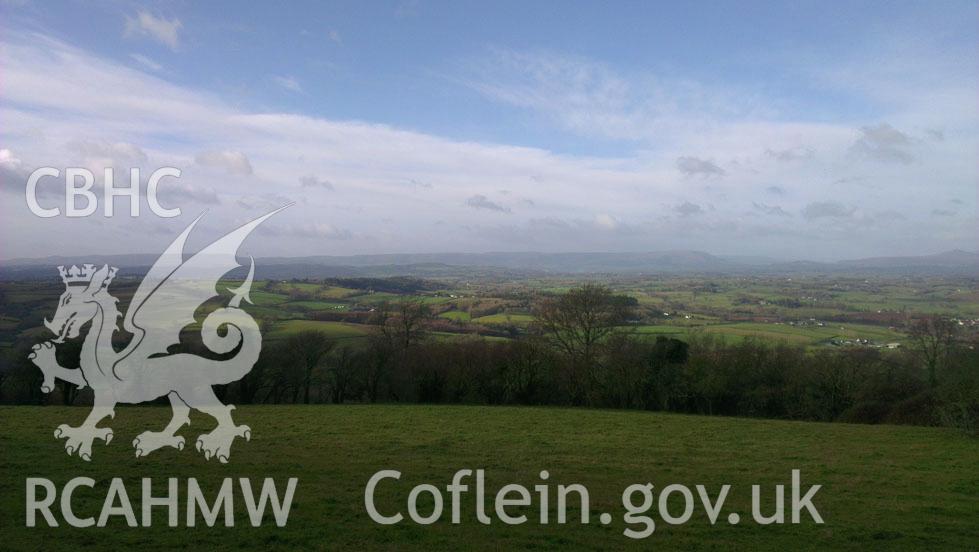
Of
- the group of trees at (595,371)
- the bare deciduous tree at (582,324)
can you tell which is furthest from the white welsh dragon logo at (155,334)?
the bare deciduous tree at (582,324)

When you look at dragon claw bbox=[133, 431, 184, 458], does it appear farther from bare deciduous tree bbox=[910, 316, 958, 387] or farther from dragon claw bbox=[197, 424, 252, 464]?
bare deciduous tree bbox=[910, 316, 958, 387]

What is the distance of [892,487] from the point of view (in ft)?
40.0

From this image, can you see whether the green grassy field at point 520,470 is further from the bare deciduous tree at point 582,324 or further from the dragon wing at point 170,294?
the bare deciduous tree at point 582,324

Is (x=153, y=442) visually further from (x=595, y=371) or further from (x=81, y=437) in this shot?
(x=595, y=371)

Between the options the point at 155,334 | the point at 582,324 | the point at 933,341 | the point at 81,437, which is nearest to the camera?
the point at 155,334

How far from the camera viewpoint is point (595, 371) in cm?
2959

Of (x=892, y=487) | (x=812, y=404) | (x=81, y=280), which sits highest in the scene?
(x=81, y=280)

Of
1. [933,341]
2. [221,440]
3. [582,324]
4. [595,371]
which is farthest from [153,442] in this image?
[933,341]

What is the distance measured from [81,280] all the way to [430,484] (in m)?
8.43

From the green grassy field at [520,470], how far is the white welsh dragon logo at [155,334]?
168 cm

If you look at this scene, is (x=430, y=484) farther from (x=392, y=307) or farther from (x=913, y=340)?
(x=913, y=340)

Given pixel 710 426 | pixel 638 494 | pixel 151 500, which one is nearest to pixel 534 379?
pixel 710 426

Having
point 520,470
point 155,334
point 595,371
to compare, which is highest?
point 155,334

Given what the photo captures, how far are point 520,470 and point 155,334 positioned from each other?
934cm
